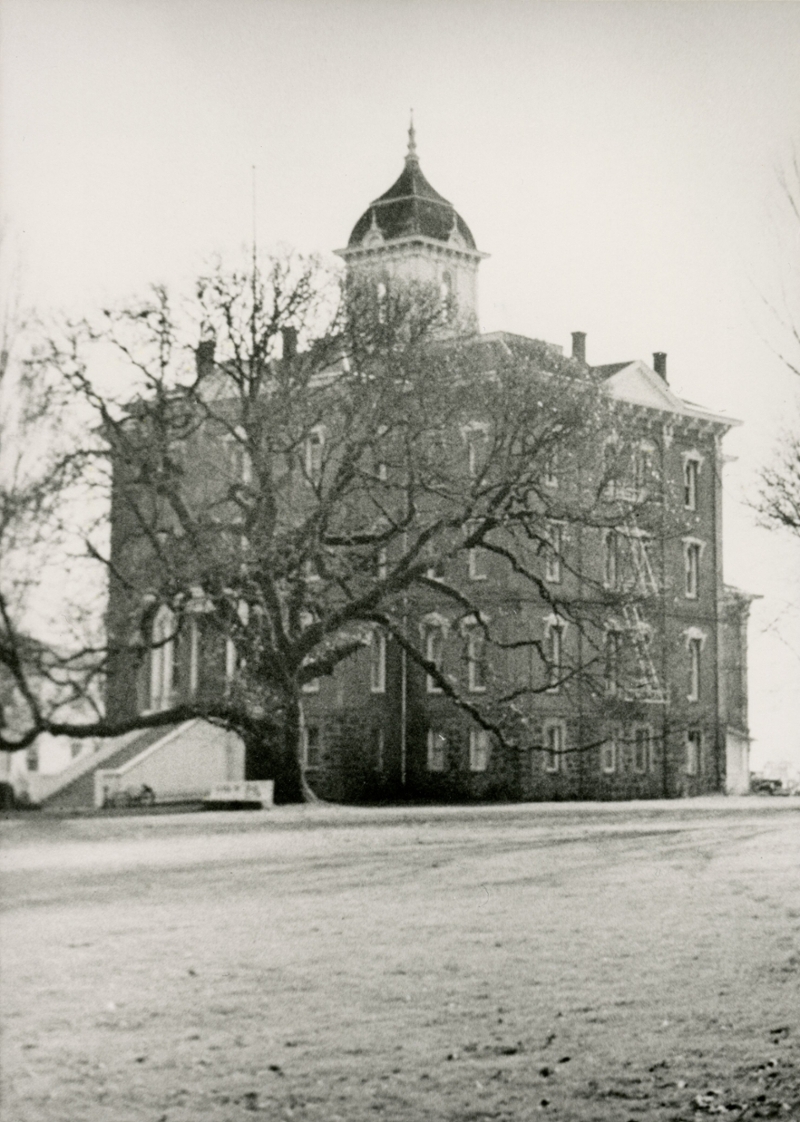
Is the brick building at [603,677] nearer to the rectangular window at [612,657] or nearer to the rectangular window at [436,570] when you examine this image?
the rectangular window at [612,657]

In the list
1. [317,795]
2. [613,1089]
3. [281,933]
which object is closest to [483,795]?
[317,795]

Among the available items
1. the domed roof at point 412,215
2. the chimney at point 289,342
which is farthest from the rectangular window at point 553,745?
the domed roof at point 412,215

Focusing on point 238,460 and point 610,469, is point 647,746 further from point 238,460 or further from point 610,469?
point 238,460

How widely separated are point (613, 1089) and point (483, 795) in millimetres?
13790

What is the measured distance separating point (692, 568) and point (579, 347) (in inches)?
133

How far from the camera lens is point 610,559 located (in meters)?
26.2

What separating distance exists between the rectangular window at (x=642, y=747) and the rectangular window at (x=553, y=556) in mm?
2354

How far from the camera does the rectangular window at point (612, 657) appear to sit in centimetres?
2475

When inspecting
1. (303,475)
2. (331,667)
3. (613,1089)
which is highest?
(303,475)

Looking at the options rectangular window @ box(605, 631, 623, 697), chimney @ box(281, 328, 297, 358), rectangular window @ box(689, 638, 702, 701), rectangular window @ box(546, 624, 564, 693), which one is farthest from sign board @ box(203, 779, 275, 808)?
chimney @ box(281, 328, 297, 358)

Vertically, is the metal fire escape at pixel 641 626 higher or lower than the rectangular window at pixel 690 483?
lower

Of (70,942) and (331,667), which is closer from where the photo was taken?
(70,942)

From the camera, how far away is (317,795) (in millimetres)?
23875

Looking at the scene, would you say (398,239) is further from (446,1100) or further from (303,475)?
(446,1100)
